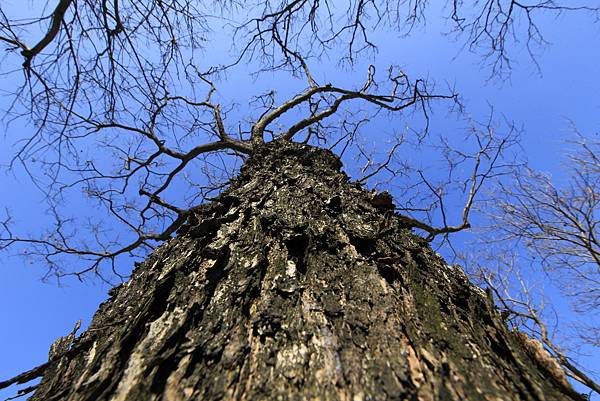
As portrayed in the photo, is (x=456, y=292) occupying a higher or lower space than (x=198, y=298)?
higher

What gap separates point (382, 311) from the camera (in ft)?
4.16

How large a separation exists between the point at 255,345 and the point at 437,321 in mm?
683

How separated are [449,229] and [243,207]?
124 inches

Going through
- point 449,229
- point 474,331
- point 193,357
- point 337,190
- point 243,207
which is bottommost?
point 193,357

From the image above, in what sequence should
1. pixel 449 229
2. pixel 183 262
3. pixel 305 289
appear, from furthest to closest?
pixel 449 229, pixel 183 262, pixel 305 289

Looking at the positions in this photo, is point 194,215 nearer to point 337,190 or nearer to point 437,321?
point 337,190

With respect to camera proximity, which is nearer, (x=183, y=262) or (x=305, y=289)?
(x=305, y=289)

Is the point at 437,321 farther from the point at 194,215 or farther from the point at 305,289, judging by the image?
the point at 194,215

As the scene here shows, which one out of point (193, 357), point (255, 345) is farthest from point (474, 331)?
point (193, 357)

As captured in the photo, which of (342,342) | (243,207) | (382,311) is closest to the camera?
(342,342)

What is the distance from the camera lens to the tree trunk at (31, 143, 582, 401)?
1.01 meters

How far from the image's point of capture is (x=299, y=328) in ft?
3.90

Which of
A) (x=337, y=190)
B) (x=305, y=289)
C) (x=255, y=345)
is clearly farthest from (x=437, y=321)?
(x=337, y=190)

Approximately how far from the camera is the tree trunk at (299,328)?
101cm
